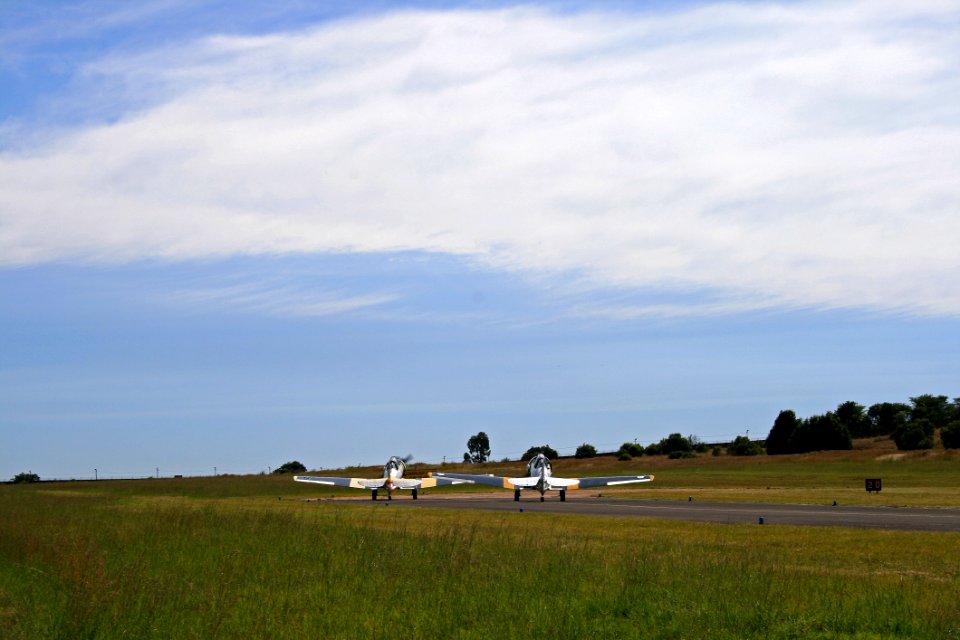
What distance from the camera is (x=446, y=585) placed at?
14.6 metres

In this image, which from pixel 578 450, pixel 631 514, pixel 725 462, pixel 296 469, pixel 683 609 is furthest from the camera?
pixel 578 450

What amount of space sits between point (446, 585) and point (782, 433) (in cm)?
12834

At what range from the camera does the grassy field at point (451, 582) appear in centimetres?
1199

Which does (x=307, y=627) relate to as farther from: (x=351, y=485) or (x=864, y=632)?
(x=351, y=485)

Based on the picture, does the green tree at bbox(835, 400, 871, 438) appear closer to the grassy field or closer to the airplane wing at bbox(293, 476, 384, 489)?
the airplane wing at bbox(293, 476, 384, 489)

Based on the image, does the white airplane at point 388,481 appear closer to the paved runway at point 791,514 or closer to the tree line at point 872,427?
the paved runway at point 791,514

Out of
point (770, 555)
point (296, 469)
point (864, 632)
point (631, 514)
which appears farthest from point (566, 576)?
point (296, 469)

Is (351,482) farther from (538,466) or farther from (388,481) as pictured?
(538,466)

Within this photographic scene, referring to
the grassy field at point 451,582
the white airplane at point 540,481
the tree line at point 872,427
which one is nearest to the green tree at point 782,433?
the tree line at point 872,427

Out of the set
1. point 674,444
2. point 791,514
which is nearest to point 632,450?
point 674,444

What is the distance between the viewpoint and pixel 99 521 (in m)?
25.8

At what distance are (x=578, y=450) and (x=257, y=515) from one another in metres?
118

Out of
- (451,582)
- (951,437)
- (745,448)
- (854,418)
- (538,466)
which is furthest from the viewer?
(854,418)

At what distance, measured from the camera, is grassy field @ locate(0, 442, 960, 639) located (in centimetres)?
1199
